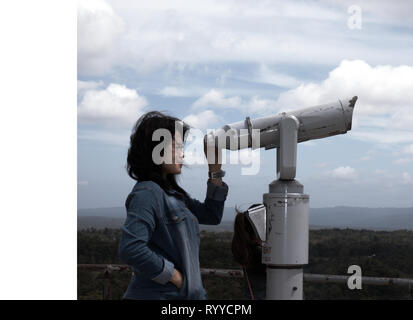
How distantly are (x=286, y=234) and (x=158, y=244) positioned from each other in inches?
38.3

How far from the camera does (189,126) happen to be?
254 centimetres

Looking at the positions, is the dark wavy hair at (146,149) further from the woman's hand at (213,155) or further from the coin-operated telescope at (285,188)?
the coin-operated telescope at (285,188)

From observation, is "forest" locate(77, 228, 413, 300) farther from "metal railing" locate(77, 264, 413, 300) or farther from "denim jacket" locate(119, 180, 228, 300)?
"denim jacket" locate(119, 180, 228, 300)

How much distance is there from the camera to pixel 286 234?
120 inches

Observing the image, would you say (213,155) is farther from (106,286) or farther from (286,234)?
(106,286)

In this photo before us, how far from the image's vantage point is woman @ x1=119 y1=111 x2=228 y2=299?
2213 mm

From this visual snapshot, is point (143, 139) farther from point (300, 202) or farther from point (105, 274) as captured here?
point (105, 274)

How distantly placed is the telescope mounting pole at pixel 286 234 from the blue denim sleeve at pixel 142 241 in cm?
97

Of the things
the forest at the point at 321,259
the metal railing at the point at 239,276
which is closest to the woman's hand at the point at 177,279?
the forest at the point at 321,259

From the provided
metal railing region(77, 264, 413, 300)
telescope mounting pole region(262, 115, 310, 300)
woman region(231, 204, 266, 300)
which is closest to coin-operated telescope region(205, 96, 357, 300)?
telescope mounting pole region(262, 115, 310, 300)

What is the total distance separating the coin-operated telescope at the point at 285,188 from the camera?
10.0 feet

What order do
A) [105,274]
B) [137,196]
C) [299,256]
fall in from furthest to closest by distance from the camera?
[105,274]
[299,256]
[137,196]
